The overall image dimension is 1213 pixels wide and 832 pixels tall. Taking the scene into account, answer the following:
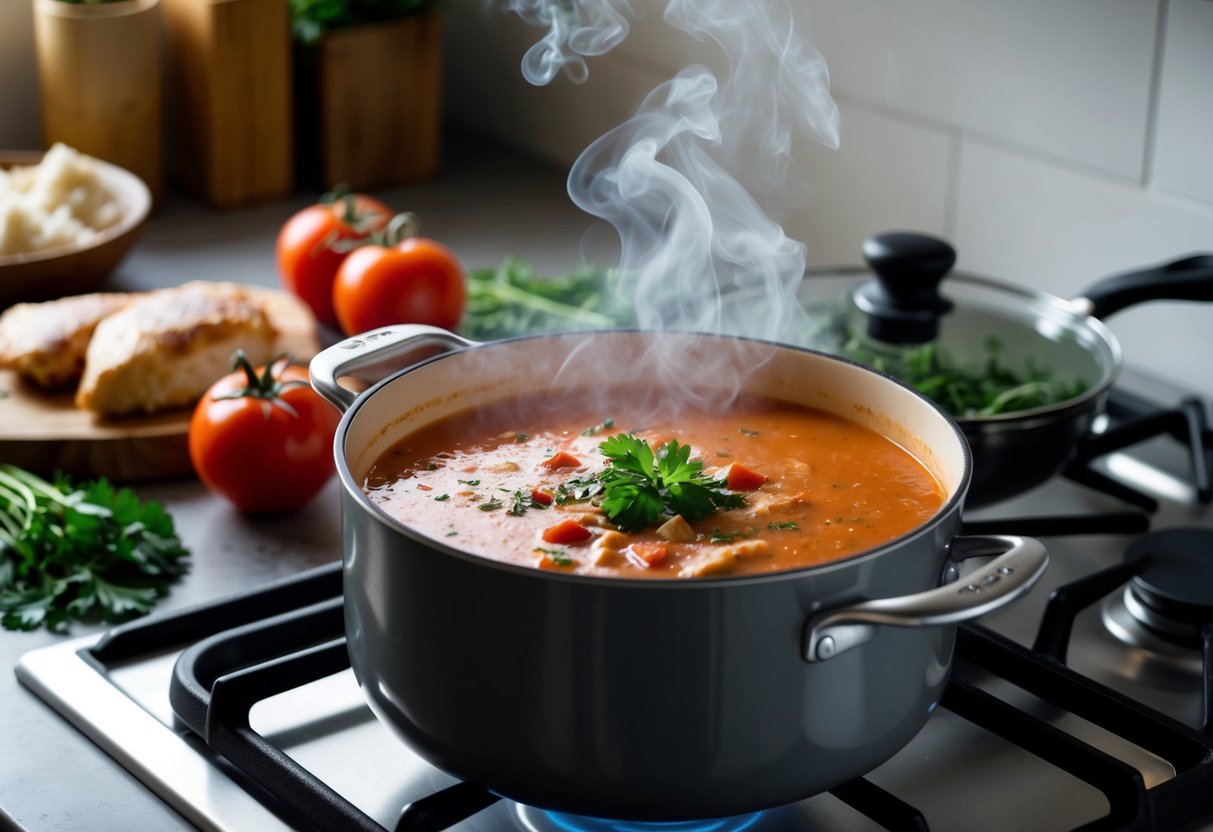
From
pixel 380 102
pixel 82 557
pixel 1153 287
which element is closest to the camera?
pixel 82 557

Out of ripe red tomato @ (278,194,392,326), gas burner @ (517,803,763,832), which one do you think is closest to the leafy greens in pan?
ripe red tomato @ (278,194,392,326)

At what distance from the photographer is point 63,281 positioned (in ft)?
5.76

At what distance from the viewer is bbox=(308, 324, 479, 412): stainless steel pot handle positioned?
0.94 m

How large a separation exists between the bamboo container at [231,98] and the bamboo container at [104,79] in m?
0.05

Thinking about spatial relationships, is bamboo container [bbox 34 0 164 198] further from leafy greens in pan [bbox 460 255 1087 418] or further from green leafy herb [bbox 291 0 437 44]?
leafy greens in pan [bbox 460 255 1087 418]

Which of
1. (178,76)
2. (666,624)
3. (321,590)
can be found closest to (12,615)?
(321,590)

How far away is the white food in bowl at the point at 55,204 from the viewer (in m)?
1.76

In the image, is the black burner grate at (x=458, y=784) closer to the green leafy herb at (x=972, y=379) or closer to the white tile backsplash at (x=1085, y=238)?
the green leafy herb at (x=972, y=379)

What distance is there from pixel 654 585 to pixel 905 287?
69cm

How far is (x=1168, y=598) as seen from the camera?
1101 millimetres

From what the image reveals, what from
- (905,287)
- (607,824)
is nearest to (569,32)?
(905,287)

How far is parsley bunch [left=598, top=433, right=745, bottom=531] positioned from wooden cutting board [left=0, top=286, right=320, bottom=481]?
63cm

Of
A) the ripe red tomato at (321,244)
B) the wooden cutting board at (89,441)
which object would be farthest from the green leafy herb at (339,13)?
the wooden cutting board at (89,441)

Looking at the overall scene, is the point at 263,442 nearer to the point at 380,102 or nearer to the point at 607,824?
the point at 607,824
